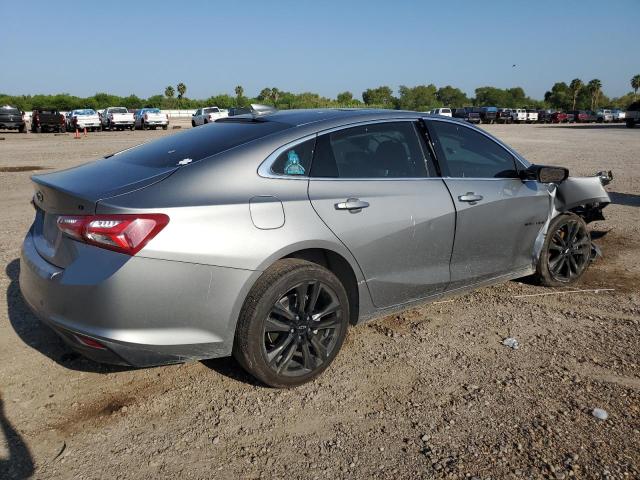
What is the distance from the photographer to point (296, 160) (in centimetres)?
331

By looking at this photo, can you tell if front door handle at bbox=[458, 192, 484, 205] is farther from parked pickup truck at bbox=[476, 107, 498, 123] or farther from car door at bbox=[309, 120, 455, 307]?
parked pickup truck at bbox=[476, 107, 498, 123]

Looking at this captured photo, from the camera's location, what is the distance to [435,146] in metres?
4.04

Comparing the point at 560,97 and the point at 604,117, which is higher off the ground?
the point at 560,97

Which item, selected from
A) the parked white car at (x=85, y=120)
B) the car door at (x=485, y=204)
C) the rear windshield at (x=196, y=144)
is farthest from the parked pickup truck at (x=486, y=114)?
the rear windshield at (x=196, y=144)

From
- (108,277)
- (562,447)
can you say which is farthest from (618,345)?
(108,277)

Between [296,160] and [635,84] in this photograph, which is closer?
[296,160]

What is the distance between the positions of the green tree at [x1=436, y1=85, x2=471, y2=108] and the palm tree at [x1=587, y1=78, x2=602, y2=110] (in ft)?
84.0

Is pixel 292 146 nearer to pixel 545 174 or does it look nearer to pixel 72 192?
pixel 72 192

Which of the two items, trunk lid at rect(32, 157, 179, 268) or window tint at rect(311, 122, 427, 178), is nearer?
trunk lid at rect(32, 157, 179, 268)

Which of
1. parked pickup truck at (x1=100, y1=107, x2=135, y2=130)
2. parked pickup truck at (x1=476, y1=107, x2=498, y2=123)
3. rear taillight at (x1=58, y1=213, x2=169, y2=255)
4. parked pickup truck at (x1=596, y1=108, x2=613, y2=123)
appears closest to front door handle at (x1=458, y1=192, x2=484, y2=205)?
rear taillight at (x1=58, y1=213, x2=169, y2=255)

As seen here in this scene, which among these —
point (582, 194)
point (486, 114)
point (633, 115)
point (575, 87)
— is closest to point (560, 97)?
point (575, 87)

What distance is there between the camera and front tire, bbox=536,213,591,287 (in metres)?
4.87

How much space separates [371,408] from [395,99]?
81.4 m

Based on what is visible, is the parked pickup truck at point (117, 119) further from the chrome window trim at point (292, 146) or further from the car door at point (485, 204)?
the chrome window trim at point (292, 146)
